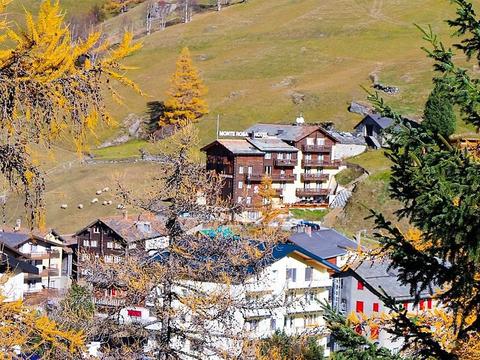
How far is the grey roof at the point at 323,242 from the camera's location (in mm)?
48031

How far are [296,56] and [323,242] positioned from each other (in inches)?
3106

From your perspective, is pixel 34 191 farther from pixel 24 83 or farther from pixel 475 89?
pixel 475 89

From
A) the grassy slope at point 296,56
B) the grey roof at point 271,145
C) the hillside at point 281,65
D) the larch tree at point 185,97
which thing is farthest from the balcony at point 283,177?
the larch tree at point 185,97

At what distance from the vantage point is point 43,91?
737 cm

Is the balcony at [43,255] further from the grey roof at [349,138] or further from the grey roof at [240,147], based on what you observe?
the grey roof at [349,138]

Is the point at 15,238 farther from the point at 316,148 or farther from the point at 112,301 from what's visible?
the point at 316,148

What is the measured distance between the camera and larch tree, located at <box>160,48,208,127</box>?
108 metres

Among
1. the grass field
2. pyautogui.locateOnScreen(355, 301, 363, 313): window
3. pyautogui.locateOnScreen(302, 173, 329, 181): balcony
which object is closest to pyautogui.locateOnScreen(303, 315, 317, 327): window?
pyautogui.locateOnScreen(355, 301, 363, 313): window

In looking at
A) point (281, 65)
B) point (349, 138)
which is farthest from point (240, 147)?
point (281, 65)

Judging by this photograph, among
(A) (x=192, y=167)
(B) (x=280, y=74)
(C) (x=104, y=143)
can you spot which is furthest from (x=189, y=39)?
(A) (x=192, y=167)

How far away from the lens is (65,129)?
773 centimetres

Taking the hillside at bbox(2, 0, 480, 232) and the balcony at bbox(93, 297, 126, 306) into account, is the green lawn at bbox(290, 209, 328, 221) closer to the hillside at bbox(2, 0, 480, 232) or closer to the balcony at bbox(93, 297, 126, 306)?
the hillside at bbox(2, 0, 480, 232)

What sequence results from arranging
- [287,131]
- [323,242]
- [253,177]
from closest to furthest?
1. [323,242]
2. [253,177]
3. [287,131]

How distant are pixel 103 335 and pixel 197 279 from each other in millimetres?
2184
